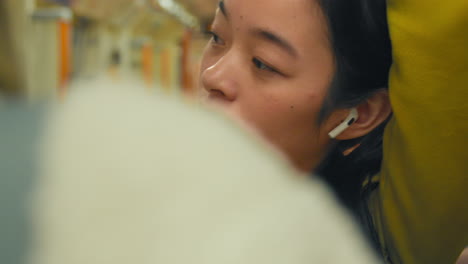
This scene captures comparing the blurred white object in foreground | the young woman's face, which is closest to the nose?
the young woman's face

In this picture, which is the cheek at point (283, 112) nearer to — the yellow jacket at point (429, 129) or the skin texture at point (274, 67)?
the skin texture at point (274, 67)

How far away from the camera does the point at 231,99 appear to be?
521mm

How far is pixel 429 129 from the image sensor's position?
1.57ft

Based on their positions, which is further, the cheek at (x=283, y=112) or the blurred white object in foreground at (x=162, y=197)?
the cheek at (x=283, y=112)

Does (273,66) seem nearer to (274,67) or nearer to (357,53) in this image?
(274,67)

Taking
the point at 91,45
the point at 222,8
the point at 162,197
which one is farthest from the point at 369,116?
the point at 91,45

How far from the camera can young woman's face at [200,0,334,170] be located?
524mm

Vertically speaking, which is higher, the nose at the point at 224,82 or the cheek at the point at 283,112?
the nose at the point at 224,82

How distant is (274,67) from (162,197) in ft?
1.34

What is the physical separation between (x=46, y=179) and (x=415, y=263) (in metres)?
0.52

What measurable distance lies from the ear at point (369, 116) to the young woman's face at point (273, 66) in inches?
2.8

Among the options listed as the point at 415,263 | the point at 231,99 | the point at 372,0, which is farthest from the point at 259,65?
the point at 415,263

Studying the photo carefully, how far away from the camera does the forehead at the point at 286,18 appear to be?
1.73 ft

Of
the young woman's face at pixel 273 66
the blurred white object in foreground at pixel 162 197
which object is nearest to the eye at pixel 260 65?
the young woman's face at pixel 273 66
